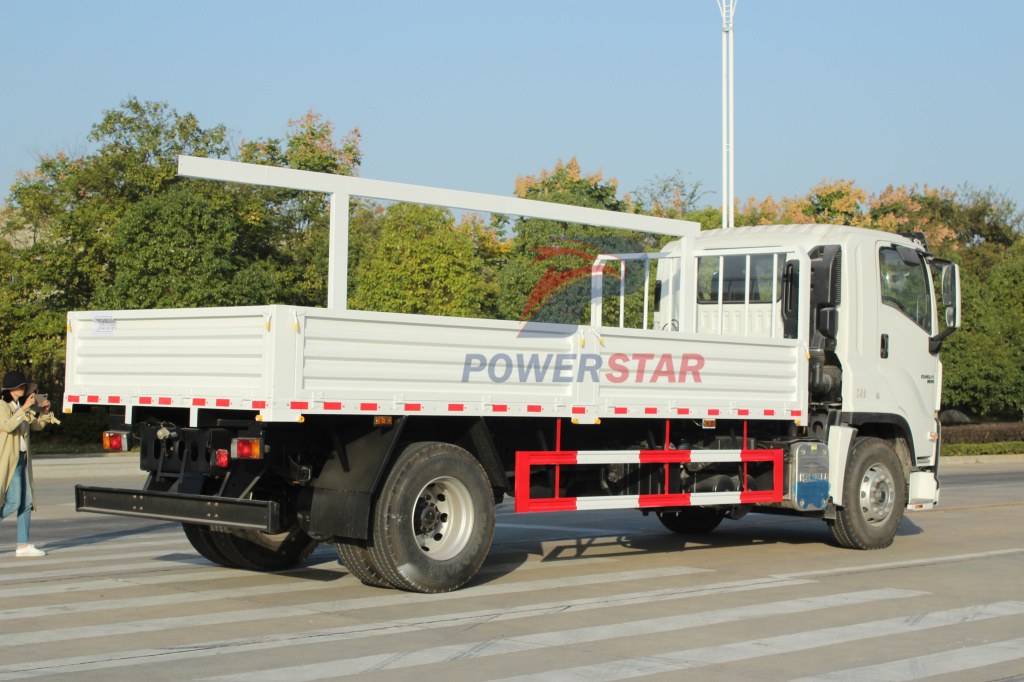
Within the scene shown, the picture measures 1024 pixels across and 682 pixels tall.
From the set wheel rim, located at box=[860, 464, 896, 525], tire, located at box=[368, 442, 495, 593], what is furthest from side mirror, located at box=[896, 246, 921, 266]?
tire, located at box=[368, 442, 495, 593]

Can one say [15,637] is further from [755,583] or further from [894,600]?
[894,600]

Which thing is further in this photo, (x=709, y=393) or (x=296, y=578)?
(x=709, y=393)

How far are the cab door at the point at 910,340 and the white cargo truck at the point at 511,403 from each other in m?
0.03

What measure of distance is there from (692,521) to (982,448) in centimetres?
2349

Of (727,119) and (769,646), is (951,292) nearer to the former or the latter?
(769,646)

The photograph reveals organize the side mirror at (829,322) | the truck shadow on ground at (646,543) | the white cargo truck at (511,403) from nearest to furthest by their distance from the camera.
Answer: the white cargo truck at (511,403)
the truck shadow on ground at (646,543)
the side mirror at (829,322)

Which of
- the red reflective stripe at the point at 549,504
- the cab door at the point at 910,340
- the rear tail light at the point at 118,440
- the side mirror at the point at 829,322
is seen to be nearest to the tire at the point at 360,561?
the red reflective stripe at the point at 549,504

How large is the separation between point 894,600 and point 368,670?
446cm

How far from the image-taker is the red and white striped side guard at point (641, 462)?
8906 mm

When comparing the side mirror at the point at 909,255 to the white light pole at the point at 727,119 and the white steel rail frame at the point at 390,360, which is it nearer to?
the white steel rail frame at the point at 390,360

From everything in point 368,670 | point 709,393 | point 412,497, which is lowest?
point 368,670

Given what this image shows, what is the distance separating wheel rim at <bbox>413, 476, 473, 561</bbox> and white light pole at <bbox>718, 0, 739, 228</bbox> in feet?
57.1

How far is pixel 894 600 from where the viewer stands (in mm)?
8477

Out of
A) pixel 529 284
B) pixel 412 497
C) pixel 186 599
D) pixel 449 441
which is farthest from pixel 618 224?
pixel 529 284
